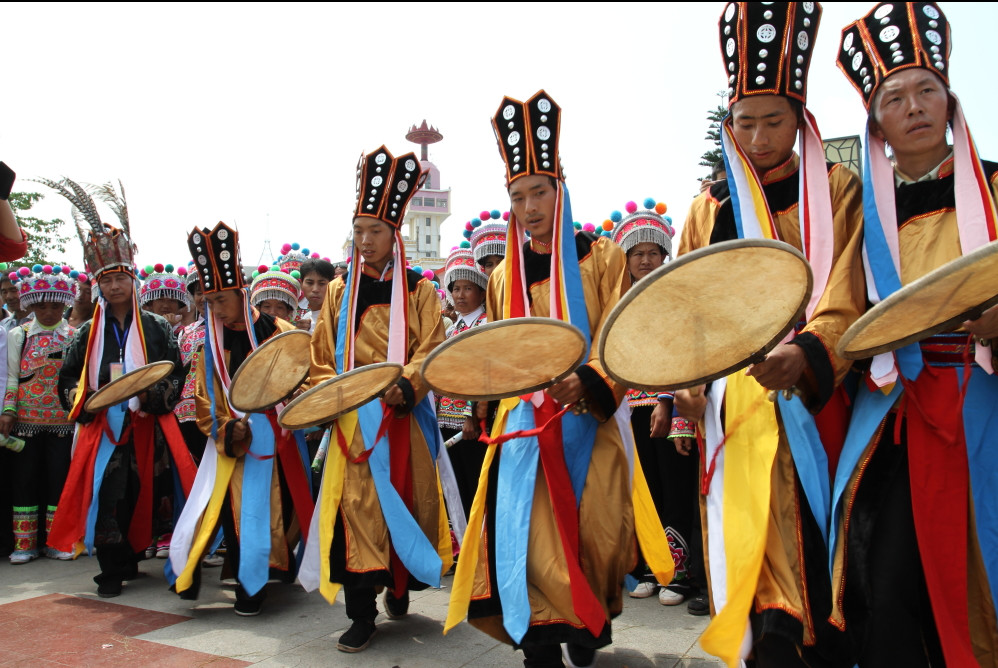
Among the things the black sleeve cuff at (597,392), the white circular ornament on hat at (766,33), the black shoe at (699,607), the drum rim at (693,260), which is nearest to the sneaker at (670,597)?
the black shoe at (699,607)

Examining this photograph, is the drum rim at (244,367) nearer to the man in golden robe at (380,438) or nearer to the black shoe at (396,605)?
the man in golden robe at (380,438)

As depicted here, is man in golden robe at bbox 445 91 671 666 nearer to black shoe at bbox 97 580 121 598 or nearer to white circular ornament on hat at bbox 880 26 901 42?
white circular ornament on hat at bbox 880 26 901 42

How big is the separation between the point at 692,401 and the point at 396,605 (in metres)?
2.31

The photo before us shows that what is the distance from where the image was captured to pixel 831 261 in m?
2.50

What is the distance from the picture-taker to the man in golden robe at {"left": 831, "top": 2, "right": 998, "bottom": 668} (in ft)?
7.10

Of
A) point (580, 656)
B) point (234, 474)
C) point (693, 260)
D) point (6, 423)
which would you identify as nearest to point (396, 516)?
point (580, 656)

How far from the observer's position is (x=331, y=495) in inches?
156

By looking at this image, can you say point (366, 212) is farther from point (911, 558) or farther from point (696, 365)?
point (911, 558)

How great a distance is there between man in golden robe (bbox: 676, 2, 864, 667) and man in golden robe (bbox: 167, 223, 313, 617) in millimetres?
2837

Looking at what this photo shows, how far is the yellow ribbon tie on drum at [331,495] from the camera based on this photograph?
12.6 feet

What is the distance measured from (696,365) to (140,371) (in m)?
3.66

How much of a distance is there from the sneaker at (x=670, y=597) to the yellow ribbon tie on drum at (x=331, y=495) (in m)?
1.83

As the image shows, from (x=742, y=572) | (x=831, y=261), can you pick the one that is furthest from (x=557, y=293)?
(x=742, y=572)

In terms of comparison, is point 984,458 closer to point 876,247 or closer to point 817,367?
point 817,367
